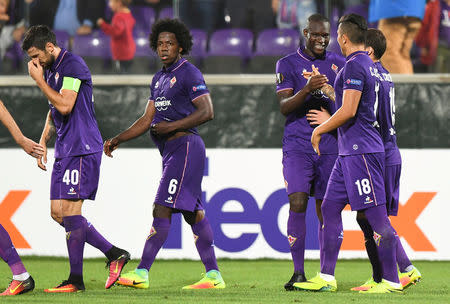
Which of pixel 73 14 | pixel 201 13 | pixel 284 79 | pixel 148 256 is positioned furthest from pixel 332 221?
pixel 73 14

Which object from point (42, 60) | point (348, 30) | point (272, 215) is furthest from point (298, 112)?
point (272, 215)

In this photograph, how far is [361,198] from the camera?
652 cm

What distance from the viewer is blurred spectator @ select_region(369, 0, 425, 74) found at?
33.7ft

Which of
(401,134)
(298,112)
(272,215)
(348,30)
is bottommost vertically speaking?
(272,215)

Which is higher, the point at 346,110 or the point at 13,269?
the point at 346,110

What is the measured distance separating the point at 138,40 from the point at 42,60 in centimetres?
396

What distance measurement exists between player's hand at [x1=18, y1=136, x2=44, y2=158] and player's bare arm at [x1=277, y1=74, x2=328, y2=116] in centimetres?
197

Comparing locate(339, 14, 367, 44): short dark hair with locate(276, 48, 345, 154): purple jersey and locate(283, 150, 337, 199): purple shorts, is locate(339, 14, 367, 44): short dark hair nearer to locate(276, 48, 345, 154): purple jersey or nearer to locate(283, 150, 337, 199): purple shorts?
locate(276, 48, 345, 154): purple jersey

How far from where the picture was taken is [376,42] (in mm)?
7059

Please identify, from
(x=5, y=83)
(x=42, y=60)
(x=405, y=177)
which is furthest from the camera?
(x=5, y=83)

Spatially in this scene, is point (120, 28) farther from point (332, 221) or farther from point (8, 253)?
point (332, 221)

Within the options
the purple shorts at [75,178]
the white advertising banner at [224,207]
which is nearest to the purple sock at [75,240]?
the purple shorts at [75,178]

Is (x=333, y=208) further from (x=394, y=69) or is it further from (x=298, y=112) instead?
(x=394, y=69)

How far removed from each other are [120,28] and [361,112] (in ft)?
16.9
